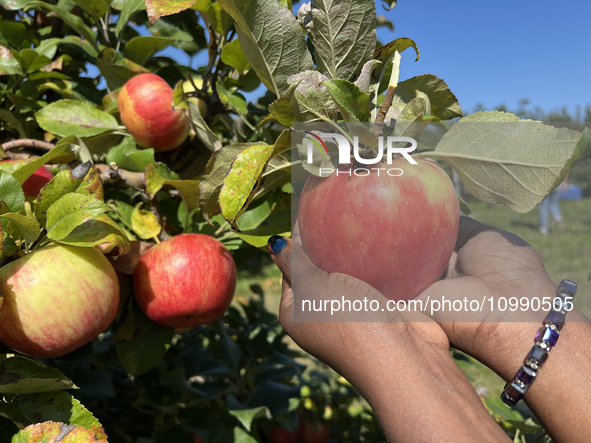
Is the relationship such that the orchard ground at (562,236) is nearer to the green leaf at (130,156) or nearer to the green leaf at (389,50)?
the green leaf at (389,50)

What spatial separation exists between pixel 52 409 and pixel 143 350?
26 centimetres

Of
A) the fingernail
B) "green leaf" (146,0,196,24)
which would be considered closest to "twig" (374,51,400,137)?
the fingernail

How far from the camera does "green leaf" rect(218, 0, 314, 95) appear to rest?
2.16 ft

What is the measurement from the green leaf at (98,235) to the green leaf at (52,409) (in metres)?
0.23

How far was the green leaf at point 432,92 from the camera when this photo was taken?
2.45 ft

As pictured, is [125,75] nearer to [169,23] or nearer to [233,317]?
[169,23]

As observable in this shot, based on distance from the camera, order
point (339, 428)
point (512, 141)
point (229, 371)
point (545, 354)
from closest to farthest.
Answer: point (512, 141)
point (545, 354)
point (229, 371)
point (339, 428)

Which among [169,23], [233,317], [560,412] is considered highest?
[169,23]

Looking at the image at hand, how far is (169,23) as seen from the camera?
121 cm

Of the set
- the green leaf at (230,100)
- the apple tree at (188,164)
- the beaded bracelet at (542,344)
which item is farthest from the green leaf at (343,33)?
the beaded bracelet at (542,344)

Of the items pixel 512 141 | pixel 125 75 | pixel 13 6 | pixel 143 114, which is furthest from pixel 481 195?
pixel 13 6

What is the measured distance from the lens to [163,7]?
812 millimetres

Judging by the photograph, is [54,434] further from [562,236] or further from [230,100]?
[562,236]

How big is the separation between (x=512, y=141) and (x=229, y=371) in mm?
992
